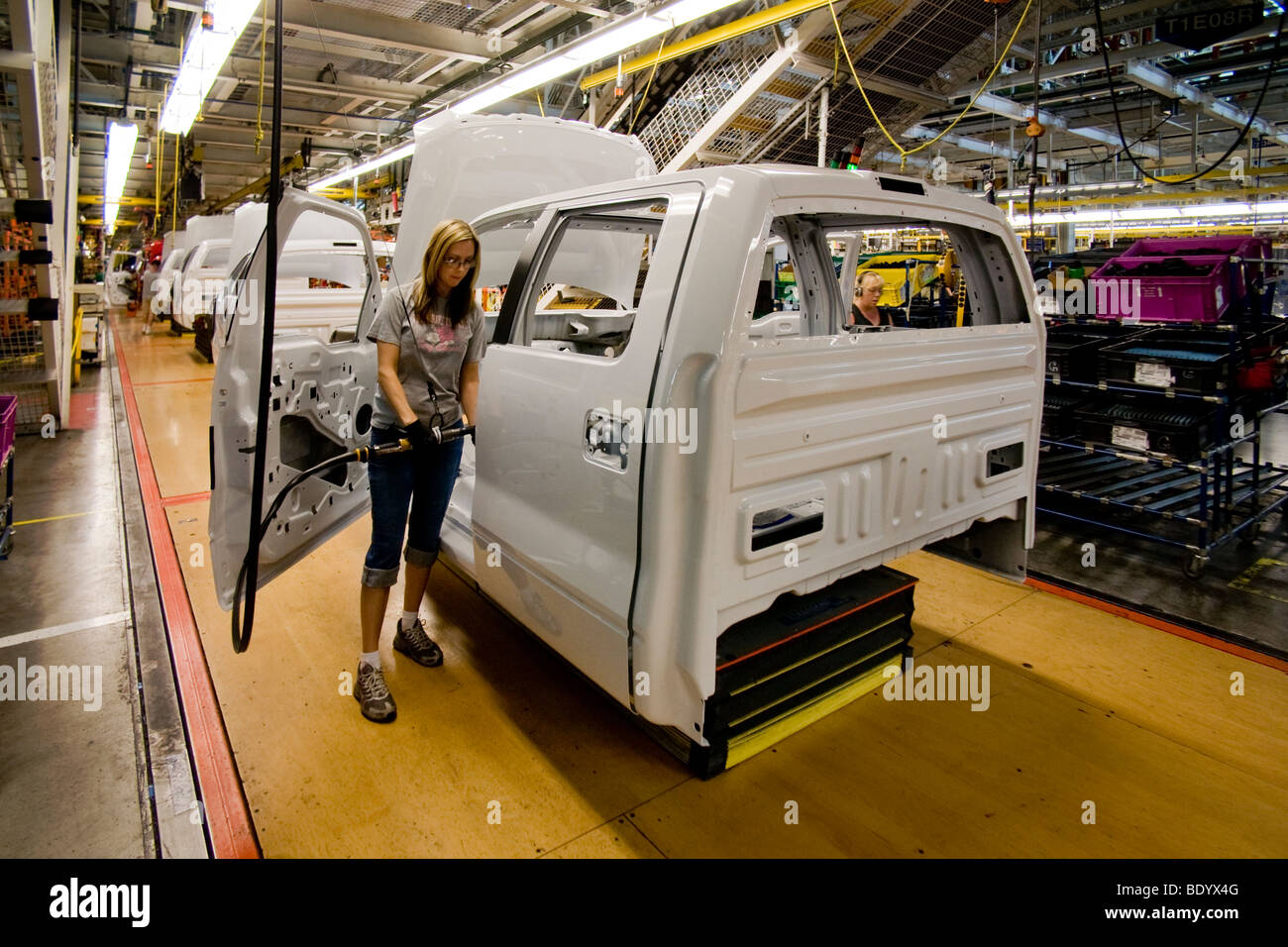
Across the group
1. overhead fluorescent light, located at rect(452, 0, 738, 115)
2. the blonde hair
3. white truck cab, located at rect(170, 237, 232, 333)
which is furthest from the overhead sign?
white truck cab, located at rect(170, 237, 232, 333)

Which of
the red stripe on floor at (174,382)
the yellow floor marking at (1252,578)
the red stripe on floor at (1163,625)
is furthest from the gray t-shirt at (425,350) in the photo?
the red stripe on floor at (174,382)

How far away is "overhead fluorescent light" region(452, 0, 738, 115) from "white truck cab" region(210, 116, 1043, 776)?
207cm

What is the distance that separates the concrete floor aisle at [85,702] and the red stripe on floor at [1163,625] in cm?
369

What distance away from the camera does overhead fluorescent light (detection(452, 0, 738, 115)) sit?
4.47m

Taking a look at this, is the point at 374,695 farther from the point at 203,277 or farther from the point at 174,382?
the point at 203,277

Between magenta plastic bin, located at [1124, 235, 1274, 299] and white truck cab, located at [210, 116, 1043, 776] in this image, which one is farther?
magenta plastic bin, located at [1124, 235, 1274, 299]

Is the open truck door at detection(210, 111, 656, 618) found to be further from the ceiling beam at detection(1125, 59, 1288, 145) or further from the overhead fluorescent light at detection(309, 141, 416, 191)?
the ceiling beam at detection(1125, 59, 1288, 145)

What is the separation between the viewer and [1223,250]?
15.2 feet

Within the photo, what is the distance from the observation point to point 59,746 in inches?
97.3

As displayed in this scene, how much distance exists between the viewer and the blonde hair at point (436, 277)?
96.9 inches

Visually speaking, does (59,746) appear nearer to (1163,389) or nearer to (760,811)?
(760,811)

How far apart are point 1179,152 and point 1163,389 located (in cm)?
1347

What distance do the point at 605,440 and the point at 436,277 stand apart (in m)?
1.00
